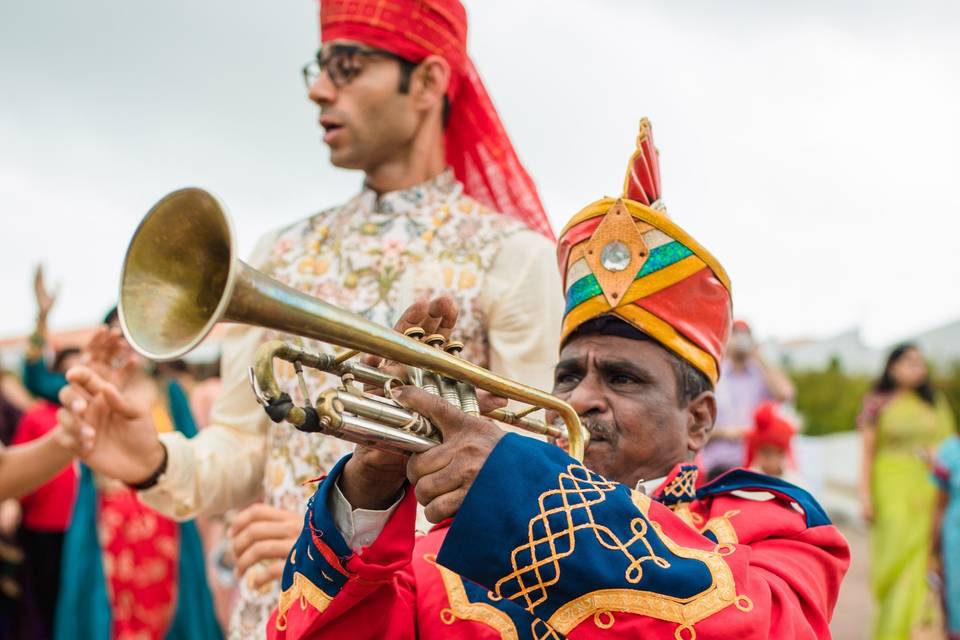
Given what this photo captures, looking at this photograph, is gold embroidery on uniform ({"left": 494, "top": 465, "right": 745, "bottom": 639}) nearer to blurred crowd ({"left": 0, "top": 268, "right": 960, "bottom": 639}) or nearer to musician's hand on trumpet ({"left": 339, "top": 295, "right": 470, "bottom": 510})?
musician's hand on trumpet ({"left": 339, "top": 295, "right": 470, "bottom": 510})

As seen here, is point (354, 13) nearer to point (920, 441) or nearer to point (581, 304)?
point (581, 304)

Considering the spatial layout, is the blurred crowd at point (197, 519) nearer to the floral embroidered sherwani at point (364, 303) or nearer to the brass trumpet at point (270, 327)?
the floral embroidered sherwani at point (364, 303)

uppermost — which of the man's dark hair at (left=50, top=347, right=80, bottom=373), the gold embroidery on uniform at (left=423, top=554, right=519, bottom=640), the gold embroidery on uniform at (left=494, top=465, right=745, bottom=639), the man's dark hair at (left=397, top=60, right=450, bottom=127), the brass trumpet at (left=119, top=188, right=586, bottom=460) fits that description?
the man's dark hair at (left=397, top=60, right=450, bottom=127)

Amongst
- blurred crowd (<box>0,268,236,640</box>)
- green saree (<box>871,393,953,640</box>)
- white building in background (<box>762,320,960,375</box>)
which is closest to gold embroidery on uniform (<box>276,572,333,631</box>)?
blurred crowd (<box>0,268,236,640</box>)

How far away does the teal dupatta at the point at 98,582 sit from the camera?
21.6ft

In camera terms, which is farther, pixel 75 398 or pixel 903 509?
pixel 903 509

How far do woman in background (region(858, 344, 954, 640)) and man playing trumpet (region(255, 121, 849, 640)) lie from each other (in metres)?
6.50

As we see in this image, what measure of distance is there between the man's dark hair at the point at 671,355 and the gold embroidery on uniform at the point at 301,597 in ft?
3.19

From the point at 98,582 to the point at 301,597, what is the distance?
16.2 ft

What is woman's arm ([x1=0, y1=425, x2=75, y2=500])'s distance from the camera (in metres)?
4.53

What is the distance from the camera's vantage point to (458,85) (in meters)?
3.79

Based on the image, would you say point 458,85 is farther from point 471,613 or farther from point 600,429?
point 471,613

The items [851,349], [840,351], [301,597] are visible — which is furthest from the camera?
[851,349]

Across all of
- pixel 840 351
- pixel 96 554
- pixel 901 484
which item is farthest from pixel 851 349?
pixel 96 554
